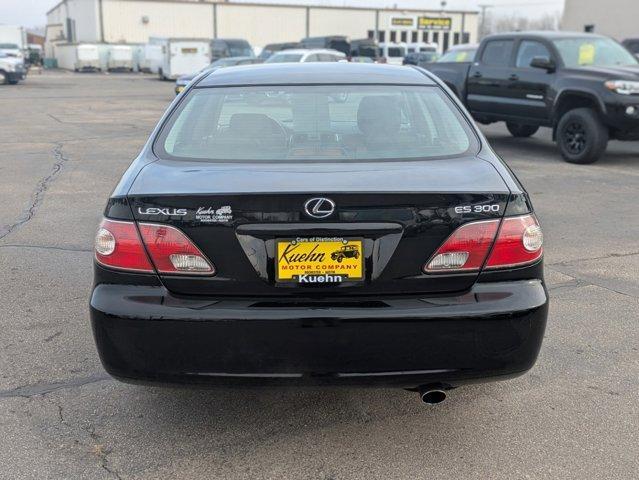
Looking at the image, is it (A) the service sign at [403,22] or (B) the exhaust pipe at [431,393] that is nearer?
(B) the exhaust pipe at [431,393]

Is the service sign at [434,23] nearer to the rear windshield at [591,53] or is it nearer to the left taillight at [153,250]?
the rear windshield at [591,53]

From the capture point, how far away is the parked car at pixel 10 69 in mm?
29172

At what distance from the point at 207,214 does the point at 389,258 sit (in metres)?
0.70

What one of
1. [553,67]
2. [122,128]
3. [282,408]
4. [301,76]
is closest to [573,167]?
[553,67]

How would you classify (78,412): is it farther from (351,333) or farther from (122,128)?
Result: (122,128)

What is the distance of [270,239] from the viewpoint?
261cm

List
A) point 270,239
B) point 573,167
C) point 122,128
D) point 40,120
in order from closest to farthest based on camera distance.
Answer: point 270,239, point 573,167, point 122,128, point 40,120

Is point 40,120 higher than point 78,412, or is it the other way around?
point 78,412

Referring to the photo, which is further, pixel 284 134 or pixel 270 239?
pixel 284 134

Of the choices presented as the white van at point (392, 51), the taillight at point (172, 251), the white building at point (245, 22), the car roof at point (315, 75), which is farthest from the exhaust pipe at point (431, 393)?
the white building at point (245, 22)

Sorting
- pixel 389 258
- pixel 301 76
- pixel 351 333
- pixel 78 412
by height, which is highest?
pixel 301 76

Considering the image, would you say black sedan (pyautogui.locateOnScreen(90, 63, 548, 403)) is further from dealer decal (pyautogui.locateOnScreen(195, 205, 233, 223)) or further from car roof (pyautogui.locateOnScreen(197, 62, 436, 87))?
car roof (pyautogui.locateOnScreen(197, 62, 436, 87))

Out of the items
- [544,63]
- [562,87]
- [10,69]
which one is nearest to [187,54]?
[10,69]

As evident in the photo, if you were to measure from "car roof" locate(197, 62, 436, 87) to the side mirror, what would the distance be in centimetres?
735
